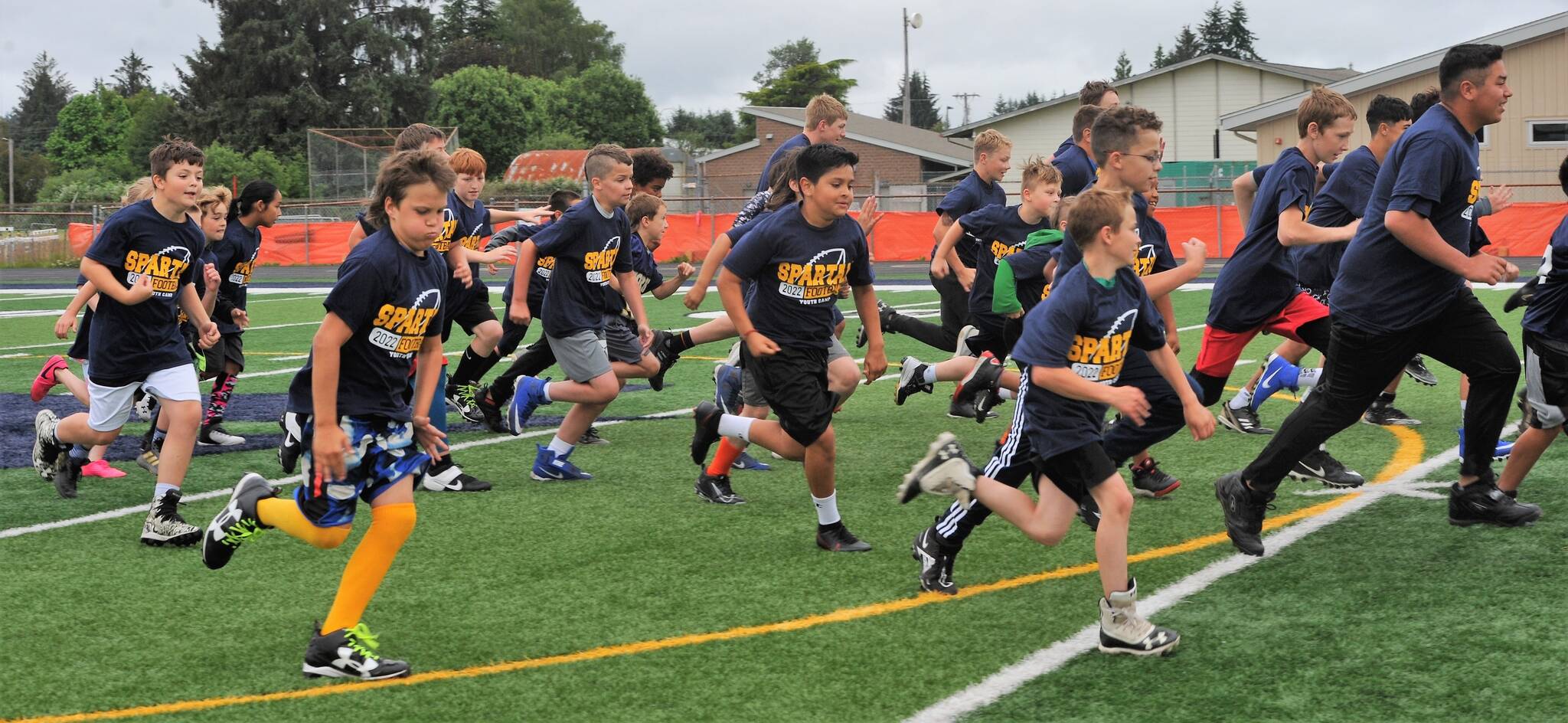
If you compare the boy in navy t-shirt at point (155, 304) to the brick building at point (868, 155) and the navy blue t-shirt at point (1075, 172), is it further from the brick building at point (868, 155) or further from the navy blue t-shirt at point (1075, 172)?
the brick building at point (868, 155)

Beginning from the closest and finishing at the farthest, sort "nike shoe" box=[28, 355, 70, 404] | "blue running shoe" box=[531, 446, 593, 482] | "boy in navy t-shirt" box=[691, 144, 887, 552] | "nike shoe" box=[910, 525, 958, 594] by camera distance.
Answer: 1. "nike shoe" box=[910, 525, 958, 594]
2. "boy in navy t-shirt" box=[691, 144, 887, 552]
3. "blue running shoe" box=[531, 446, 593, 482]
4. "nike shoe" box=[28, 355, 70, 404]

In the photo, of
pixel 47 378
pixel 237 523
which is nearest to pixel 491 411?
pixel 47 378

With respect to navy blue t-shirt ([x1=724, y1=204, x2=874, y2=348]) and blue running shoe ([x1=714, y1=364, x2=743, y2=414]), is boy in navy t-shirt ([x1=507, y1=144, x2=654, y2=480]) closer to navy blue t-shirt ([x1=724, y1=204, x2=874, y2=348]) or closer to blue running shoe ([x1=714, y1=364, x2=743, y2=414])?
blue running shoe ([x1=714, y1=364, x2=743, y2=414])

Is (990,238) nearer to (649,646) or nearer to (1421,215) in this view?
(1421,215)

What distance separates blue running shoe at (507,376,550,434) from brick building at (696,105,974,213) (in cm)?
4362

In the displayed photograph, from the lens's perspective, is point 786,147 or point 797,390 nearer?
point 797,390

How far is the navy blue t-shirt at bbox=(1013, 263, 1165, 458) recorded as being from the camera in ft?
15.8

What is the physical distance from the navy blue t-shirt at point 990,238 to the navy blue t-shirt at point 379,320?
468 cm

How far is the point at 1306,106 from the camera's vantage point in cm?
748

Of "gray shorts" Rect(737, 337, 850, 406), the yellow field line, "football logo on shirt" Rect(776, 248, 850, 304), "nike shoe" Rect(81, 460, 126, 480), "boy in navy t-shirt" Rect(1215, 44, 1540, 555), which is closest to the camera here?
the yellow field line

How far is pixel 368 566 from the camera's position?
479cm

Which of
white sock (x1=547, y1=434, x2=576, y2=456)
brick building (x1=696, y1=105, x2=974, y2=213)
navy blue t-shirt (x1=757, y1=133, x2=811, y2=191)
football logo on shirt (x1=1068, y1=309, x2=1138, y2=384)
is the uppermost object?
brick building (x1=696, y1=105, x2=974, y2=213)

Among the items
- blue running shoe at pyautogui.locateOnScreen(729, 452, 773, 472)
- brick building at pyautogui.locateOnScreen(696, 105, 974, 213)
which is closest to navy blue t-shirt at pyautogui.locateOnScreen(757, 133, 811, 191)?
blue running shoe at pyautogui.locateOnScreen(729, 452, 773, 472)

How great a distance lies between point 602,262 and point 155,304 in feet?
7.98
